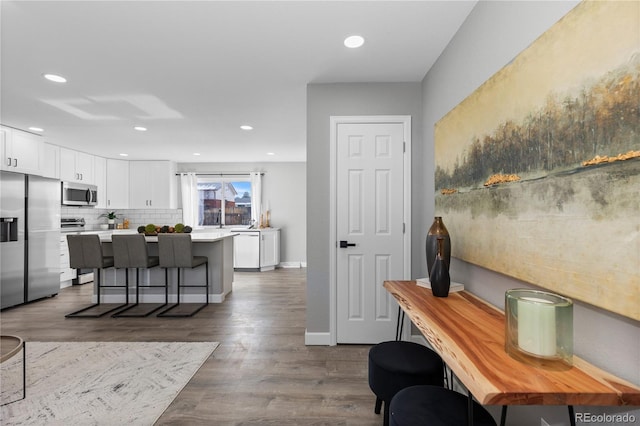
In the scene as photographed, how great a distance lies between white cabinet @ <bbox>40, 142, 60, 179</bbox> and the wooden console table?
5864 millimetres

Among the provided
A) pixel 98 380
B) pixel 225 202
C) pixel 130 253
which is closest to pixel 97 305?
pixel 130 253

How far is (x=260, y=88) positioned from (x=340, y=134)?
93 centimetres

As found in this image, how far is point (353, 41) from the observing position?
7.23ft

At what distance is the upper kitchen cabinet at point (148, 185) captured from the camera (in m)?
6.75

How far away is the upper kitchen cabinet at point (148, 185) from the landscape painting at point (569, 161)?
6636mm

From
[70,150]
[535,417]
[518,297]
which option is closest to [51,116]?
[70,150]

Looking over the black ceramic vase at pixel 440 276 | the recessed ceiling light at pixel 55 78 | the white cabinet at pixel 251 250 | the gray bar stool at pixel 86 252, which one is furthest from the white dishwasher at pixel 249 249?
the black ceramic vase at pixel 440 276

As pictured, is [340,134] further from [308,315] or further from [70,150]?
[70,150]

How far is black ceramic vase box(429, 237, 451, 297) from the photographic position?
1771 mm

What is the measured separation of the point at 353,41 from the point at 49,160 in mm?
5504

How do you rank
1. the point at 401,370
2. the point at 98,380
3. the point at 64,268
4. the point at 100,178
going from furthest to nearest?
1. the point at 100,178
2. the point at 64,268
3. the point at 98,380
4. the point at 401,370

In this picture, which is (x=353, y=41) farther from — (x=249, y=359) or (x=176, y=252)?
(x=176, y=252)

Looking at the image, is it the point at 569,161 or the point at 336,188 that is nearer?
the point at 569,161

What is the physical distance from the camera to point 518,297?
102 centimetres
